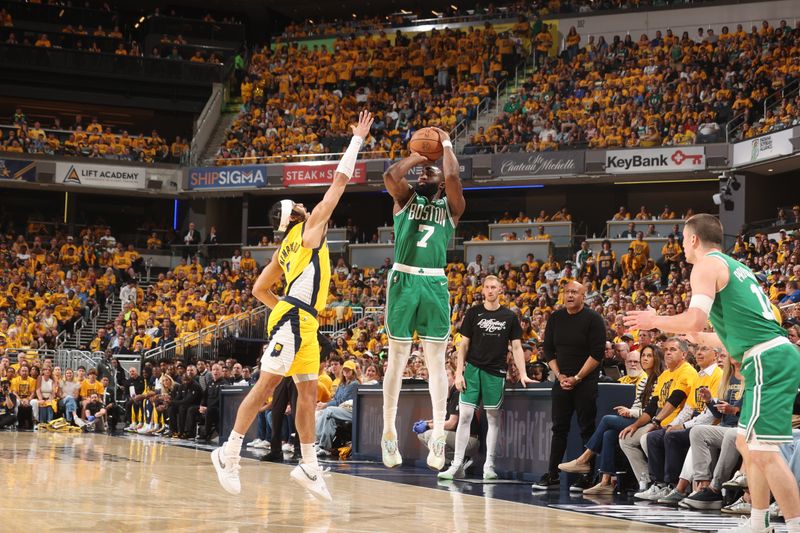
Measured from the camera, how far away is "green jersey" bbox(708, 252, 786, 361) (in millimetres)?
5992

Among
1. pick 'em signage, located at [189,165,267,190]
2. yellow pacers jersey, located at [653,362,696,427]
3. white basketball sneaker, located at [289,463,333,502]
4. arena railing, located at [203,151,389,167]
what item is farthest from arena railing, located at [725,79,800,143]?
white basketball sneaker, located at [289,463,333,502]

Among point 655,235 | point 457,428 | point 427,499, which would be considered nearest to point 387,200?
point 655,235

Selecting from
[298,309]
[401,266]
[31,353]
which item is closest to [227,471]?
[298,309]

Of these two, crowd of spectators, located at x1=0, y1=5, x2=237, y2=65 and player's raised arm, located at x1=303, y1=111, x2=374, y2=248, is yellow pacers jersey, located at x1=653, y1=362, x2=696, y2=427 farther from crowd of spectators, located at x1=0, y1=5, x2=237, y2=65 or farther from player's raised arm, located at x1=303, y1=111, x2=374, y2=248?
crowd of spectators, located at x1=0, y1=5, x2=237, y2=65

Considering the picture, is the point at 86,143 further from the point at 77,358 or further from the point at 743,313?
the point at 743,313

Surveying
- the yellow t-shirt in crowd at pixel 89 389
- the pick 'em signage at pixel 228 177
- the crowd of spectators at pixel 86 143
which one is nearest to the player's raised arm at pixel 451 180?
the yellow t-shirt in crowd at pixel 89 389

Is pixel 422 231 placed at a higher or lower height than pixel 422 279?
higher

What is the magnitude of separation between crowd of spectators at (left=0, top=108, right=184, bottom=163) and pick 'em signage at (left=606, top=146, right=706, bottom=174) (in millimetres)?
16039

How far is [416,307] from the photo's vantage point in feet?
25.1

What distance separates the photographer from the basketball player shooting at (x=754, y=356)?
5.79 metres

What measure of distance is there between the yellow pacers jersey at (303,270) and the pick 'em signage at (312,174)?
23.5m

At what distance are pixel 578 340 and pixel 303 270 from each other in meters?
3.46

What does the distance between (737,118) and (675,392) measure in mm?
19411

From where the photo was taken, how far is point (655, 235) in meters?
26.0
